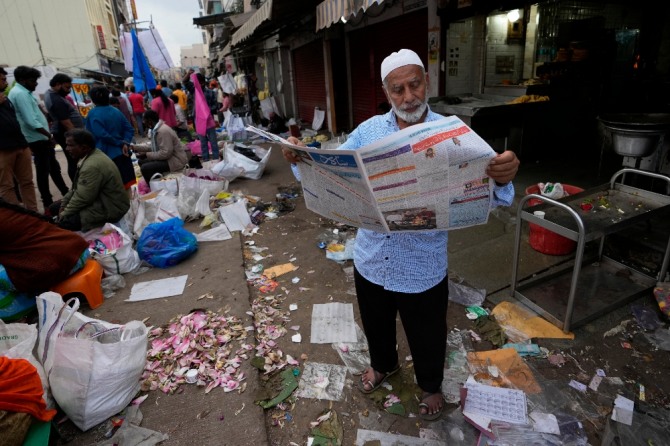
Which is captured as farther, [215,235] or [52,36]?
[52,36]

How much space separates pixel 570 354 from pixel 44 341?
3.57 metres

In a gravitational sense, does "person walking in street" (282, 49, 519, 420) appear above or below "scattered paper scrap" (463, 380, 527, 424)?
above

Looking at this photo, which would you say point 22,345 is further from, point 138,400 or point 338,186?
point 338,186

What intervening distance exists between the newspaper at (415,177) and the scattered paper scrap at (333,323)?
5.21 feet

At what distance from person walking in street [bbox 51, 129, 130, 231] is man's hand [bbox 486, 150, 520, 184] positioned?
14.9ft

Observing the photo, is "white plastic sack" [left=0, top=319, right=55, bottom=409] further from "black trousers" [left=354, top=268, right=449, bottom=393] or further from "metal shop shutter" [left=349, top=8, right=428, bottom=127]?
"metal shop shutter" [left=349, top=8, right=428, bottom=127]

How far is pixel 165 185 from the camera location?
6109mm

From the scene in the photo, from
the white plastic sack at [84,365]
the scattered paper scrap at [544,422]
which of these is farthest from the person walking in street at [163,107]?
the scattered paper scrap at [544,422]

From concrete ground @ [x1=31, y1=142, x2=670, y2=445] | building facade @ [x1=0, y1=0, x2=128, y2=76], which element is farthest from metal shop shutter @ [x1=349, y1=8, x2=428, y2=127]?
building facade @ [x1=0, y1=0, x2=128, y2=76]

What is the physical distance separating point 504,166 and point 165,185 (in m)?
5.81

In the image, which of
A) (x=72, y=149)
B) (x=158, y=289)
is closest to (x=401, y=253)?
(x=158, y=289)

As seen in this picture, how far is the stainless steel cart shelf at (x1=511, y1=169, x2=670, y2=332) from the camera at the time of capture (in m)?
2.79

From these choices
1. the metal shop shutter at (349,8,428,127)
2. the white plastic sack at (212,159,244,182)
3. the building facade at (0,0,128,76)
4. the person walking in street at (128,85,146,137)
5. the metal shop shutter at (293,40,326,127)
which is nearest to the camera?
the metal shop shutter at (349,8,428,127)

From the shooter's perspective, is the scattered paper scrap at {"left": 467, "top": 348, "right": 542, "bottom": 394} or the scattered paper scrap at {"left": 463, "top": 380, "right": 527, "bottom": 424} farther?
the scattered paper scrap at {"left": 467, "top": 348, "right": 542, "bottom": 394}
